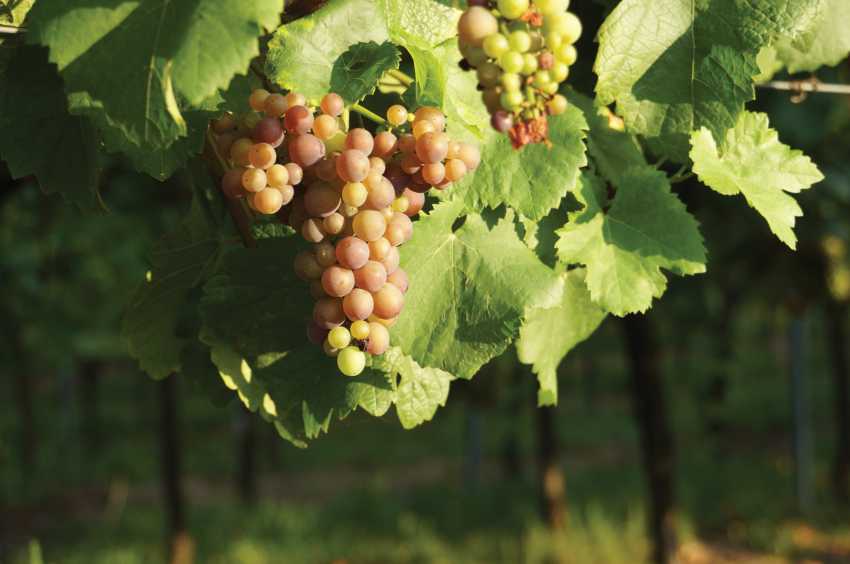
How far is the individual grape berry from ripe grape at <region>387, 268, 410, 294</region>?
18 centimetres

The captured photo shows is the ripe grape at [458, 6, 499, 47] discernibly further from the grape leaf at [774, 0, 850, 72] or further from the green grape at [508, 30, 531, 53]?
the grape leaf at [774, 0, 850, 72]

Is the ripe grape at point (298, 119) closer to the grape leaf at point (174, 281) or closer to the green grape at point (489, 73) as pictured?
the green grape at point (489, 73)

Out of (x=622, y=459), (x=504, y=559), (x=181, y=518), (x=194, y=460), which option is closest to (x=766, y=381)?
(x=622, y=459)

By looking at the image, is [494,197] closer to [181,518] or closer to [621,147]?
[621,147]

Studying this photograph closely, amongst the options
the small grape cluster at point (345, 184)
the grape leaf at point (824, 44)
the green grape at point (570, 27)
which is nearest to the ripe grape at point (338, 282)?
the small grape cluster at point (345, 184)

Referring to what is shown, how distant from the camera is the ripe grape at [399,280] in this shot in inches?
37.5

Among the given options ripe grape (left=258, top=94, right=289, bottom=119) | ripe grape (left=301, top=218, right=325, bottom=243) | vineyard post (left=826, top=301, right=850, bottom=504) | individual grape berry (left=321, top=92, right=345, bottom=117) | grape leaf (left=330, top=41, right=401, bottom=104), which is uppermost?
grape leaf (left=330, top=41, right=401, bottom=104)

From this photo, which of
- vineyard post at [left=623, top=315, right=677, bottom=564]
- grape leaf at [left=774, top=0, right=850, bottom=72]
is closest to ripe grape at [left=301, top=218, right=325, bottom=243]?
grape leaf at [left=774, top=0, right=850, bottom=72]

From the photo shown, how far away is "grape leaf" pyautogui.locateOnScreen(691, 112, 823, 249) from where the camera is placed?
1079mm

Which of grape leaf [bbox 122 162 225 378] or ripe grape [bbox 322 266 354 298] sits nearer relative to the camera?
ripe grape [bbox 322 266 354 298]

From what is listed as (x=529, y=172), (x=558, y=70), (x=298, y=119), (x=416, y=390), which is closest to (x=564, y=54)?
(x=558, y=70)

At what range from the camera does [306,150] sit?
0.89 metres

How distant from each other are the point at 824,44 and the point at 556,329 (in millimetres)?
543

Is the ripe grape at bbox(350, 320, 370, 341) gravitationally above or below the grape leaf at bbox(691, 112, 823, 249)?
below
